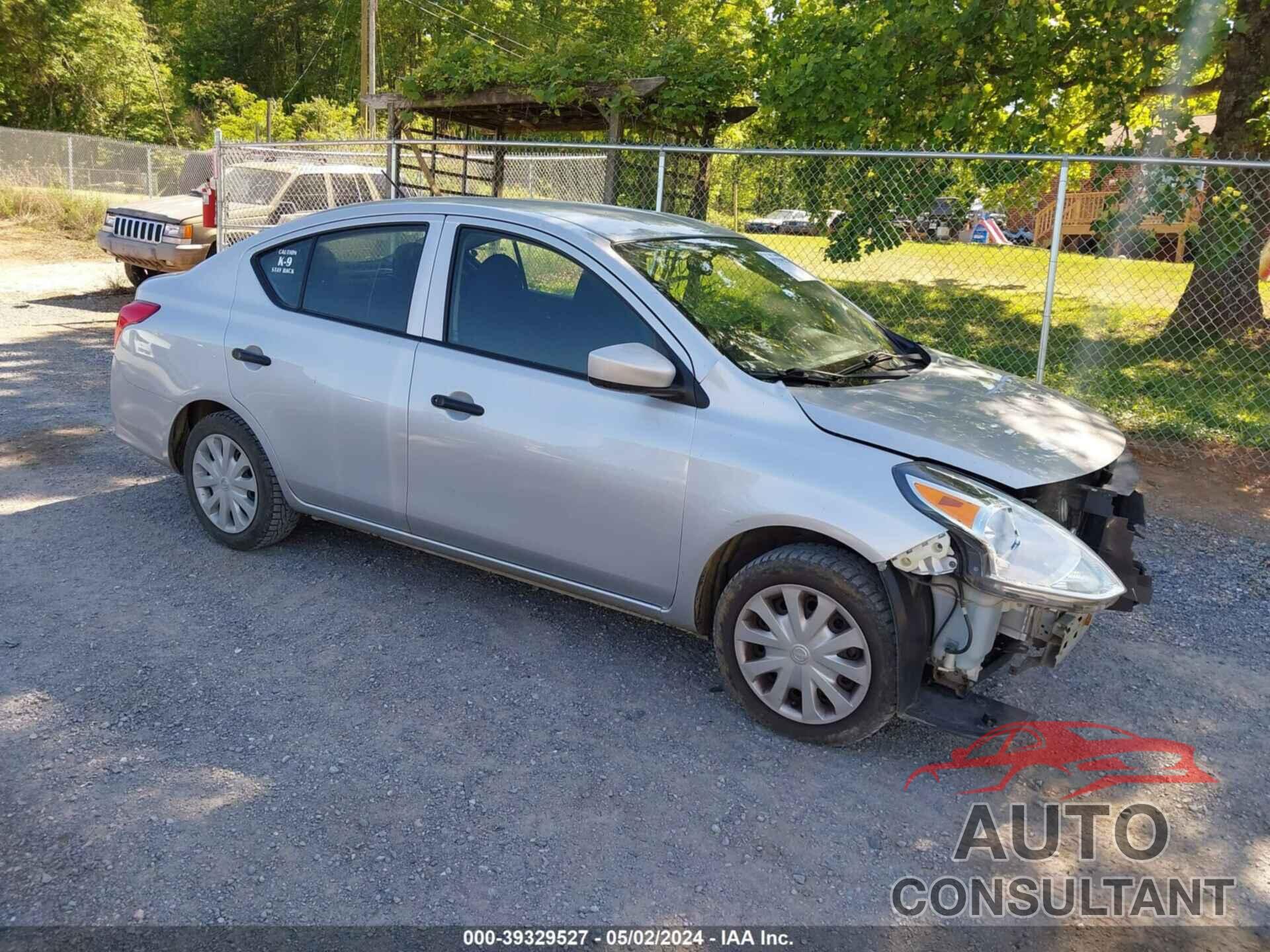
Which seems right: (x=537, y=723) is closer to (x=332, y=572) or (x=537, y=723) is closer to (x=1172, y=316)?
(x=332, y=572)

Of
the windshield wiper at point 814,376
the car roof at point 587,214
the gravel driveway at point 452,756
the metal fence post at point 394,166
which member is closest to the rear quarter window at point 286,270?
the car roof at point 587,214

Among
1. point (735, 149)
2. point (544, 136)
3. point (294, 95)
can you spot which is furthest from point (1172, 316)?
point (294, 95)

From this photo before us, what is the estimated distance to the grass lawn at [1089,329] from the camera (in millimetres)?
9102

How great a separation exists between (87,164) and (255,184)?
632 inches

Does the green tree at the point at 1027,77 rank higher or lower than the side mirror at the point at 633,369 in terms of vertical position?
higher

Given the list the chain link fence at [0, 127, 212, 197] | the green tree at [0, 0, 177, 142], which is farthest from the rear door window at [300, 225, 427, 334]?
the green tree at [0, 0, 177, 142]

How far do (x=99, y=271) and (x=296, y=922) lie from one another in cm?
1564

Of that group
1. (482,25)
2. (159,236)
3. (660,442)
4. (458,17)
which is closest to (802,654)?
(660,442)

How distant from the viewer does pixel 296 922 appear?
274 centimetres

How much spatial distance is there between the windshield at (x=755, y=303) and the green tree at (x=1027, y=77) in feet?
14.9

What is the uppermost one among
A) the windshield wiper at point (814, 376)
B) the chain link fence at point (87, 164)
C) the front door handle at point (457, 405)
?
the chain link fence at point (87, 164)

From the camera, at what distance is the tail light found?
5266 mm

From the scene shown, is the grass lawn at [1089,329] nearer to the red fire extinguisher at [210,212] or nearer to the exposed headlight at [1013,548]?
the exposed headlight at [1013,548]

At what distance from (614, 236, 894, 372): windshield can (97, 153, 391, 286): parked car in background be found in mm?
8729
